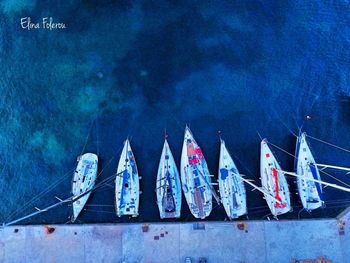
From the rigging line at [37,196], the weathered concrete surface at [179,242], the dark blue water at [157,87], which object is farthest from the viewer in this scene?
the dark blue water at [157,87]

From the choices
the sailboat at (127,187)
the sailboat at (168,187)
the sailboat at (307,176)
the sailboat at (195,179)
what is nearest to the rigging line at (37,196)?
the sailboat at (127,187)

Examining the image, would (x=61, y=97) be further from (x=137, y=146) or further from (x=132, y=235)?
(x=132, y=235)

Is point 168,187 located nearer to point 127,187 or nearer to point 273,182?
point 127,187

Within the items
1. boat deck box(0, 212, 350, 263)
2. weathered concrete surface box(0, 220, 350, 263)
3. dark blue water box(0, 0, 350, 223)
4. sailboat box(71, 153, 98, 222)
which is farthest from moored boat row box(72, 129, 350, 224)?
weathered concrete surface box(0, 220, 350, 263)

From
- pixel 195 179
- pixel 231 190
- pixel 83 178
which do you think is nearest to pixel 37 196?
pixel 83 178

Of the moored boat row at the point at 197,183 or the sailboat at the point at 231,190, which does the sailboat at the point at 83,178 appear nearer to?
the moored boat row at the point at 197,183
